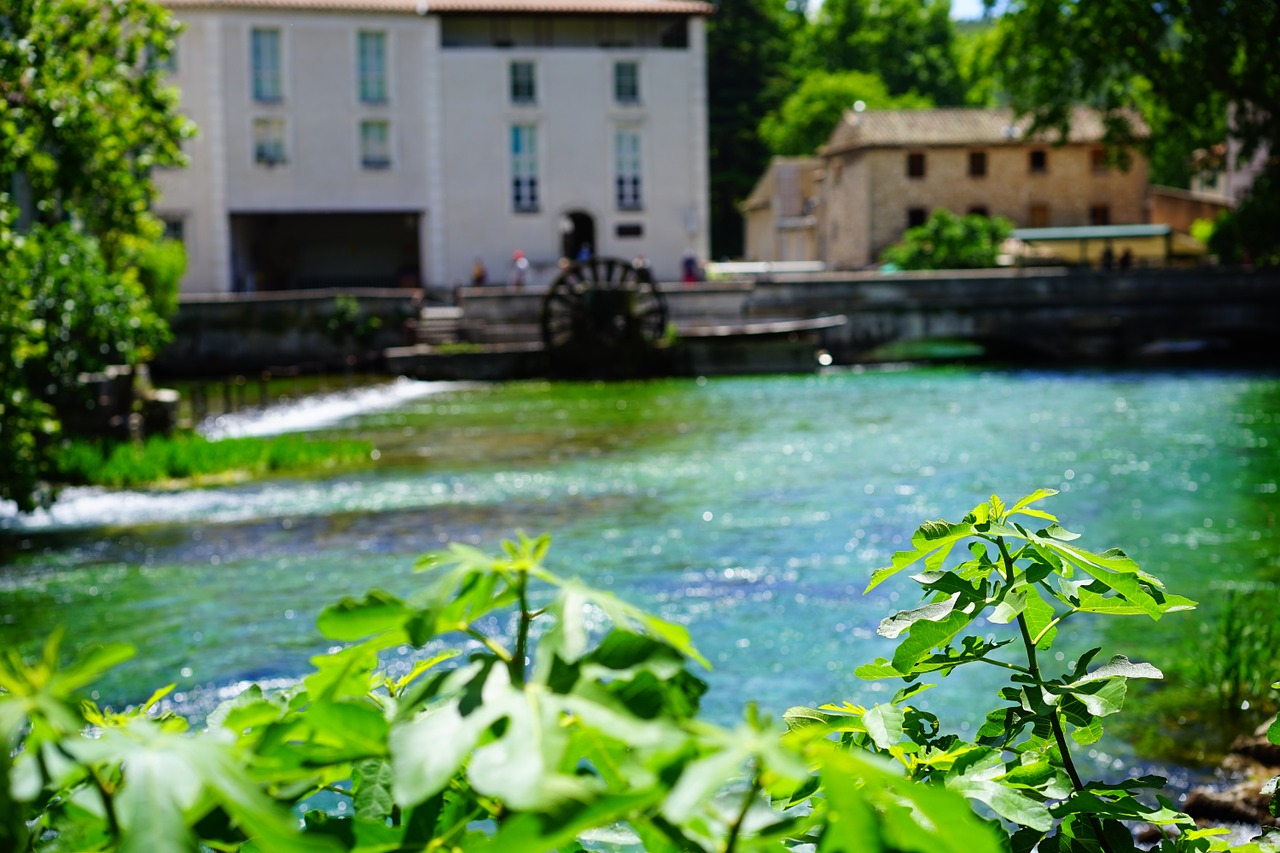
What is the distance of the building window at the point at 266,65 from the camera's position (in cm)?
4169

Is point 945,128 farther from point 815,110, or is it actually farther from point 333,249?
point 333,249

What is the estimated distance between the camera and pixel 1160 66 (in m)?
27.5

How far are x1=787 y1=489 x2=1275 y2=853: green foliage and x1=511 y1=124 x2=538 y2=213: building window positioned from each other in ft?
138

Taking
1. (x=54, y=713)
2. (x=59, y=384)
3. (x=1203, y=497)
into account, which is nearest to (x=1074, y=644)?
(x=1203, y=497)

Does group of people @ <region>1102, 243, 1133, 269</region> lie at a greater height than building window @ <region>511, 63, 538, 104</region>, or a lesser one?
lesser

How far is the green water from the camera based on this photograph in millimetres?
8578

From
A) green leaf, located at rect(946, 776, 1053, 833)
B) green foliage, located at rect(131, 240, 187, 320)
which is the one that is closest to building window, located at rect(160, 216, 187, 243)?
green foliage, located at rect(131, 240, 187, 320)

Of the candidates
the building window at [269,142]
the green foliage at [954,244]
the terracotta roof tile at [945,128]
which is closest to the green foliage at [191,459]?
the building window at [269,142]

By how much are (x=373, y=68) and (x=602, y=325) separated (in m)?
13.9

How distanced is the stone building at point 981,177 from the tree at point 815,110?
16.2m

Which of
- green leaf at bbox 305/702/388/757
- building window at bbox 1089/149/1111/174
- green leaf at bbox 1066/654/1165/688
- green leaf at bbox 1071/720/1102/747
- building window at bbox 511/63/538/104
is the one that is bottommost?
green leaf at bbox 1071/720/1102/747

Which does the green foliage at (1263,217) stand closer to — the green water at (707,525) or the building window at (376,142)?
the green water at (707,525)

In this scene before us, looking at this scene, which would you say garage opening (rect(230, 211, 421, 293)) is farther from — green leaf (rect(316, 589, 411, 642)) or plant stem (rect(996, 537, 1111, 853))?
green leaf (rect(316, 589, 411, 642))

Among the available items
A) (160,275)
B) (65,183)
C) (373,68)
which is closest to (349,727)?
(65,183)
